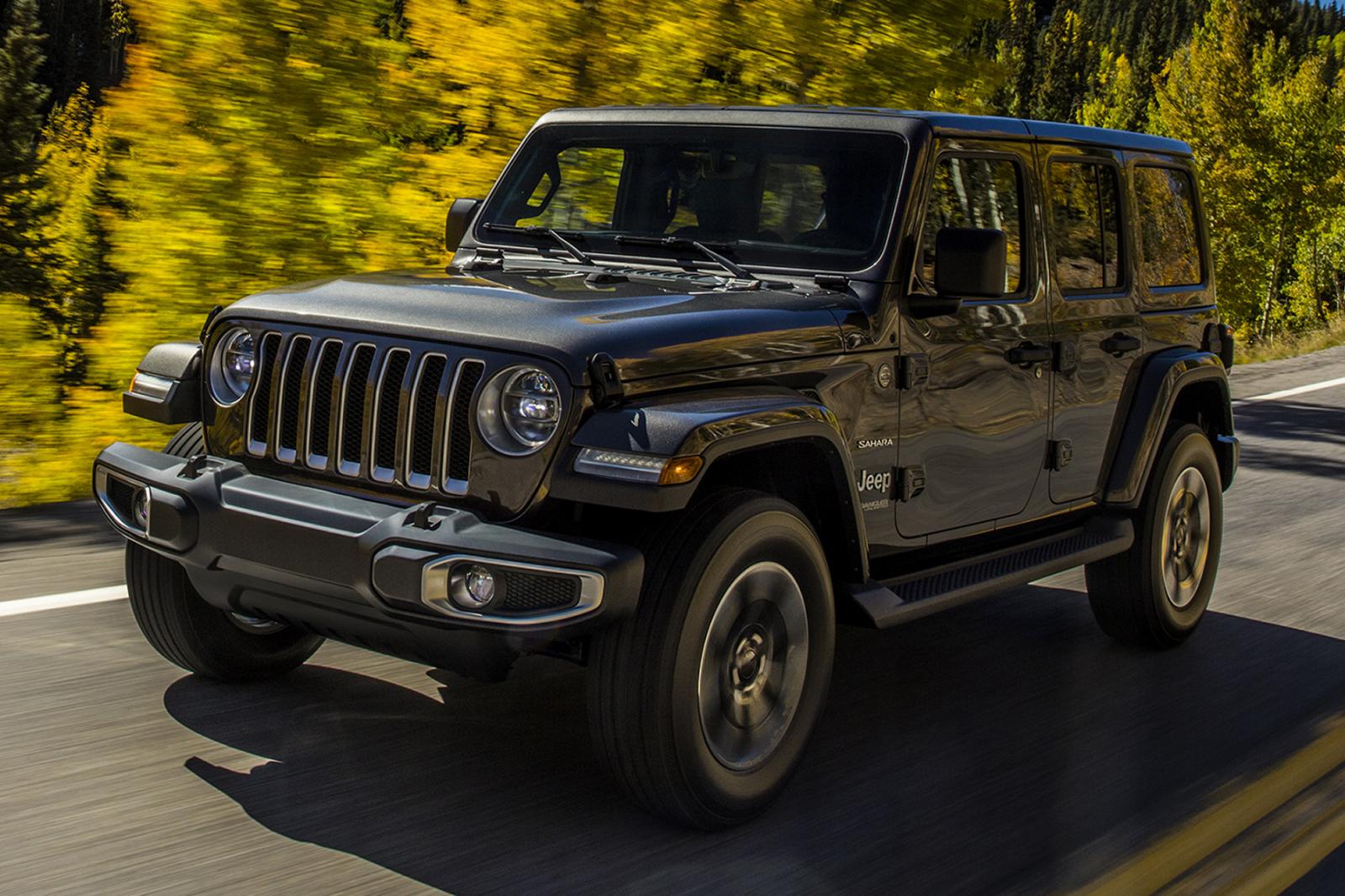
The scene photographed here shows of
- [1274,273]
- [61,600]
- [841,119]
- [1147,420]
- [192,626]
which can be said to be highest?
[841,119]

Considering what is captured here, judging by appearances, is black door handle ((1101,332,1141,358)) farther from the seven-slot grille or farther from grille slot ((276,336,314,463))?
grille slot ((276,336,314,463))

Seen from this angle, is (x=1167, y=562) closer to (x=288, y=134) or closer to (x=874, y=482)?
(x=874, y=482)

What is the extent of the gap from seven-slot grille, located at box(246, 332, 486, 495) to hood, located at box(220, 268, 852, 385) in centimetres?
7

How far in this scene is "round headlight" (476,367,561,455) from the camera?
12.4 feet

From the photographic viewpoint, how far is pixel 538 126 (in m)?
5.70

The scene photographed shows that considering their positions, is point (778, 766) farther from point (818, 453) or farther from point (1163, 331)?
point (1163, 331)

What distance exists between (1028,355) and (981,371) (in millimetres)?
285

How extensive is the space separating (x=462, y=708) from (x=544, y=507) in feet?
4.19

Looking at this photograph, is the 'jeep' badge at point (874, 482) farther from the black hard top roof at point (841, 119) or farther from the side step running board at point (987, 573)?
the black hard top roof at point (841, 119)

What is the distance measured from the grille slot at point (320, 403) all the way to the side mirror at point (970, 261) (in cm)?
178

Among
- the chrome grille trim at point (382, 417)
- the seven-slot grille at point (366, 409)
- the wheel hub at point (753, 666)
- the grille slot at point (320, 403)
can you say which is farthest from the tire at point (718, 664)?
the grille slot at point (320, 403)

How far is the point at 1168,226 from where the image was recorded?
6328 millimetres

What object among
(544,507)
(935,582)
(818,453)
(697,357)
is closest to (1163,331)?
(935,582)

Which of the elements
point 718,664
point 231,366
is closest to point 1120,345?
point 718,664
